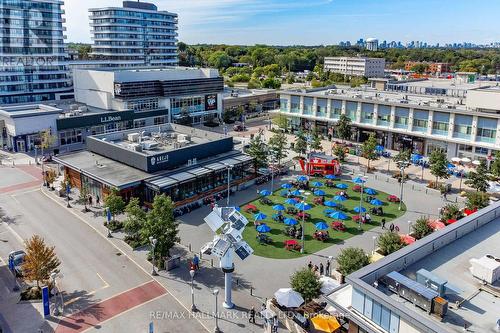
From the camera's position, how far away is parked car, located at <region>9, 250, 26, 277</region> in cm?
3291

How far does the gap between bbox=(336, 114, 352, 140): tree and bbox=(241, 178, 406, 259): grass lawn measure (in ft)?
72.0

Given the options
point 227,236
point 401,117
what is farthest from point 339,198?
point 401,117

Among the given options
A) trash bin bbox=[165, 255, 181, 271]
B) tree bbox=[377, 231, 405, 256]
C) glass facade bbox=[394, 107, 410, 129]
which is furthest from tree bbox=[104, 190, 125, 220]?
glass facade bbox=[394, 107, 410, 129]

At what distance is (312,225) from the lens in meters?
42.4

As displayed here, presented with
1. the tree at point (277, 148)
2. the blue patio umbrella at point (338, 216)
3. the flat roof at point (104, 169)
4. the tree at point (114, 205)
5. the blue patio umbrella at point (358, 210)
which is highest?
the tree at point (277, 148)

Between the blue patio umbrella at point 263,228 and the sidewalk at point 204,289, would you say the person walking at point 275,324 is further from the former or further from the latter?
the blue patio umbrella at point 263,228

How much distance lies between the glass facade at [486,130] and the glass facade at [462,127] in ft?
4.08

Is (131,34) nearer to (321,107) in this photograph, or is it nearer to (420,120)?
(321,107)

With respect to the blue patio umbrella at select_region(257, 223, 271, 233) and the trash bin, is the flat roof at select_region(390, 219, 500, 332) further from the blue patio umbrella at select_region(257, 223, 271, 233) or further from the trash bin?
the trash bin

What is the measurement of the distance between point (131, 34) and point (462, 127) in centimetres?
10531

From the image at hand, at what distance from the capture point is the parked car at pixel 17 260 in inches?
1296

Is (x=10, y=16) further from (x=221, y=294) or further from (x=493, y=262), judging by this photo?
(x=493, y=262)

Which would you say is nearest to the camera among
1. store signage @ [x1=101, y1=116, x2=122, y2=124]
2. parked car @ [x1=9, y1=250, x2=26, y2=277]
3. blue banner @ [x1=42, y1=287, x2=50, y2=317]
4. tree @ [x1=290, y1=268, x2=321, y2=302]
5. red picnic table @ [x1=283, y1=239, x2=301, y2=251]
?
tree @ [x1=290, y1=268, x2=321, y2=302]

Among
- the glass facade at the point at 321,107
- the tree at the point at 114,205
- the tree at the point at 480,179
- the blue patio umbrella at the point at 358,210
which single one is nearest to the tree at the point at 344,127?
the glass facade at the point at 321,107
